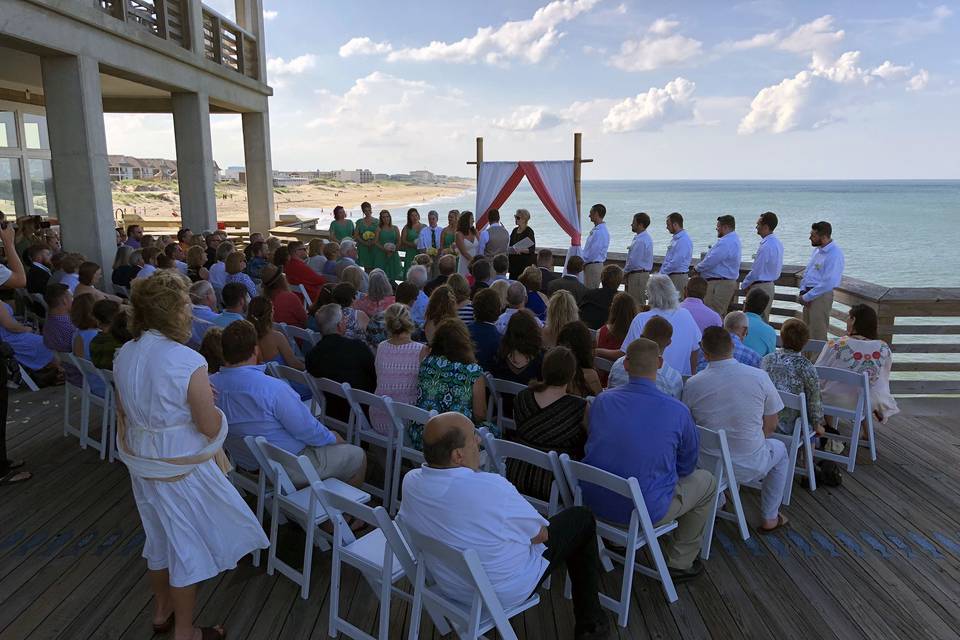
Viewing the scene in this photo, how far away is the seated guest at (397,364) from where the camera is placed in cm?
393

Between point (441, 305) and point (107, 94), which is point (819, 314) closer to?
point (441, 305)

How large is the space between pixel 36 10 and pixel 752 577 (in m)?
8.60

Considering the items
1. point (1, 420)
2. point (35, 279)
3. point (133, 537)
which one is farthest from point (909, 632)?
point (35, 279)

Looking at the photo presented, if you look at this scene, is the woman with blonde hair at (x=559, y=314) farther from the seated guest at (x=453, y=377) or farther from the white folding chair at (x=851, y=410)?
the white folding chair at (x=851, y=410)

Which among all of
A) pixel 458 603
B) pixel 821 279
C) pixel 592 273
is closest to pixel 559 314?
pixel 458 603

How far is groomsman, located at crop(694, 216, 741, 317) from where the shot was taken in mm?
7812

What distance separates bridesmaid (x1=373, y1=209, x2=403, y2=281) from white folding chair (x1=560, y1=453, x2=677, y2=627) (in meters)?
7.32

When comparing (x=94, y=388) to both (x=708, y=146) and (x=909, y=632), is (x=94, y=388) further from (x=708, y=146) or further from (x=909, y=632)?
(x=708, y=146)

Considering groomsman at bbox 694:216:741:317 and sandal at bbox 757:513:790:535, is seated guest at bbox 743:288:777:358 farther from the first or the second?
groomsman at bbox 694:216:741:317

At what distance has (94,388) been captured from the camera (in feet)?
15.6

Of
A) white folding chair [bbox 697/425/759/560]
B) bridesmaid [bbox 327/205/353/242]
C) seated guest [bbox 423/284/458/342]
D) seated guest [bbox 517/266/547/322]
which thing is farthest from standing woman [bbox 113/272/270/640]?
bridesmaid [bbox 327/205/353/242]

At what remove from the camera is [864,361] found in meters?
4.38

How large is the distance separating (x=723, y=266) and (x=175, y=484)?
700cm

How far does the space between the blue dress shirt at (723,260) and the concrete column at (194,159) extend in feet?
28.3
